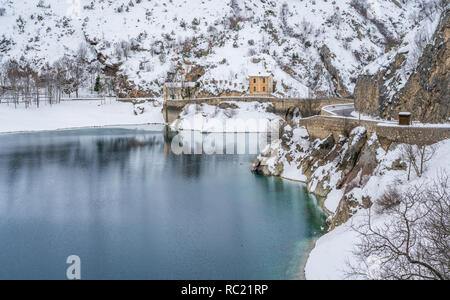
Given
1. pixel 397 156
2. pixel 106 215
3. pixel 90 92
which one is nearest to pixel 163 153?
pixel 106 215

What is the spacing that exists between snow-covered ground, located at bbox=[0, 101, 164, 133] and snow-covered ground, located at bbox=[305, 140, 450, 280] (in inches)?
3008

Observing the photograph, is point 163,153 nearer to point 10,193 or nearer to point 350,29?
point 10,193

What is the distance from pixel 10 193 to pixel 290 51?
8889 cm

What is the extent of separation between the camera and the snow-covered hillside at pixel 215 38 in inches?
4193

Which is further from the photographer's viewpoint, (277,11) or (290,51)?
(277,11)

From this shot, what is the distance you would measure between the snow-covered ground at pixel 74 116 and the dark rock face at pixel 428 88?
6801cm

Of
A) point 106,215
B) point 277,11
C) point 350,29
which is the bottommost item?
point 106,215

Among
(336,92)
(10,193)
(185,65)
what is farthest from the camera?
(185,65)

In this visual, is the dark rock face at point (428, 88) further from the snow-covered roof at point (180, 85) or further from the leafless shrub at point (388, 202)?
the snow-covered roof at point (180, 85)

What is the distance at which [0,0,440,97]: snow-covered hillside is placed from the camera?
10650 cm

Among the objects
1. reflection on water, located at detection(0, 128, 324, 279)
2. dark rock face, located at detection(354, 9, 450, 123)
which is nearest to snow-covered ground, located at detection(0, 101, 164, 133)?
reflection on water, located at detection(0, 128, 324, 279)

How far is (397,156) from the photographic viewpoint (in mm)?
27219

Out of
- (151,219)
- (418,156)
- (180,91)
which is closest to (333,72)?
(180,91)

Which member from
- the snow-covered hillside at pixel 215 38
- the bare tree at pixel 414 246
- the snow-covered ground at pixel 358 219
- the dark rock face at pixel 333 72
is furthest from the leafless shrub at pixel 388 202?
the dark rock face at pixel 333 72
